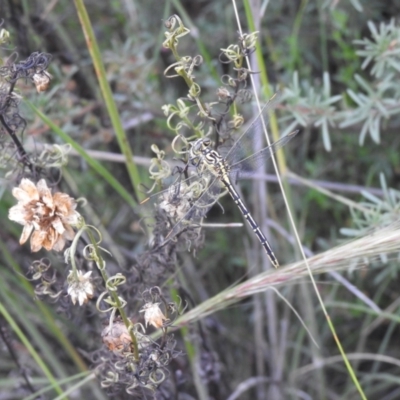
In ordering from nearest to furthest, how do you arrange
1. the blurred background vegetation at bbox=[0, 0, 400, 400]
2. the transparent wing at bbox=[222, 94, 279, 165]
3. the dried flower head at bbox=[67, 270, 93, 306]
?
the dried flower head at bbox=[67, 270, 93, 306], the transparent wing at bbox=[222, 94, 279, 165], the blurred background vegetation at bbox=[0, 0, 400, 400]

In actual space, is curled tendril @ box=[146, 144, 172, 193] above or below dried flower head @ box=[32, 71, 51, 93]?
below

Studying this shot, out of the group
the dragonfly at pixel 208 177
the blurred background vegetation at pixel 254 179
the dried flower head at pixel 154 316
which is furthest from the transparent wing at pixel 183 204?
the blurred background vegetation at pixel 254 179

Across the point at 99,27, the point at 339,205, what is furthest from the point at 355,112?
the point at 99,27

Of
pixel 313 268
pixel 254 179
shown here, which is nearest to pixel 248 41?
pixel 313 268

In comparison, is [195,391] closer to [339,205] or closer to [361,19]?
[339,205]

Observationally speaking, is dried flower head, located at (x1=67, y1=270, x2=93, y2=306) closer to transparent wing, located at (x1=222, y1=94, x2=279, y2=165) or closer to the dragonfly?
the dragonfly

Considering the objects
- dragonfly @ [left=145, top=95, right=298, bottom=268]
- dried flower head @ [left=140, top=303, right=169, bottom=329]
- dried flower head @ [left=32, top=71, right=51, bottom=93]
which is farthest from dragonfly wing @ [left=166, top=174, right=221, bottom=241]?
dried flower head @ [left=32, top=71, right=51, bottom=93]

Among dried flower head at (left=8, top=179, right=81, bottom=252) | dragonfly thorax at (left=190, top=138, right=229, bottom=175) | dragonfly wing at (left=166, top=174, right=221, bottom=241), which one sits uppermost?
dried flower head at (left=8, top=179, right=81, bottom=252)
